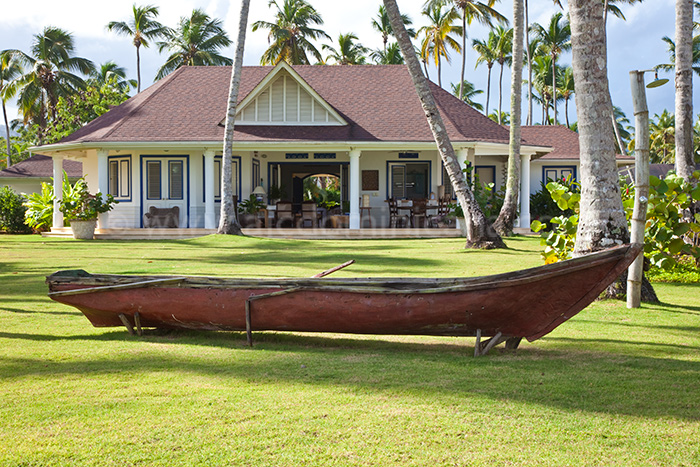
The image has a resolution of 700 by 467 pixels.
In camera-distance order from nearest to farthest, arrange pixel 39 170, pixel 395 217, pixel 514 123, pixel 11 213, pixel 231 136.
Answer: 1. pixel 514 123
2. pixel 231 136
3. pixel 395 217
4. pixel 11 213
5. pixel 39 170

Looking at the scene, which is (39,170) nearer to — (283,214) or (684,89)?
(283,214)

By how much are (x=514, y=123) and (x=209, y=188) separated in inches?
399

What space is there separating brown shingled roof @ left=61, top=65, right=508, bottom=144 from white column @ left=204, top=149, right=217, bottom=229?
62cm

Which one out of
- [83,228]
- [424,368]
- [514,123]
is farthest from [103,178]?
[424,368]

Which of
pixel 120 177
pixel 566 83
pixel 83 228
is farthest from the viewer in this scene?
pixel 566 83

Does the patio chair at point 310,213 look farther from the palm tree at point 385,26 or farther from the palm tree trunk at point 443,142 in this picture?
the palm tree at point 385,26

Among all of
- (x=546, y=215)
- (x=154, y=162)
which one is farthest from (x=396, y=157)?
(x=154, y=162)

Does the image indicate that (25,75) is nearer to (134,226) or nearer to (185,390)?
(134,226)

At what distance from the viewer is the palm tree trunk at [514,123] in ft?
57.1

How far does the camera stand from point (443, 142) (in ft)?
50.7

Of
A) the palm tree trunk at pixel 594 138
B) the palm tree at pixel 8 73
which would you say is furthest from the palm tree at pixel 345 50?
the palm tree trunk at pixel 594 138

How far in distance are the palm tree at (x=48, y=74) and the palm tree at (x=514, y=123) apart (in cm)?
3822

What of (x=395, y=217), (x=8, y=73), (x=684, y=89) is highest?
(x=8, y=73)

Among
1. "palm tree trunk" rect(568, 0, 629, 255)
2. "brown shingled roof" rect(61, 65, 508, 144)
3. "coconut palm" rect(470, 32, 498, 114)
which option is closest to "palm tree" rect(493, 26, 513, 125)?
"coconut palm" rect(470, 32, 498, 114)
